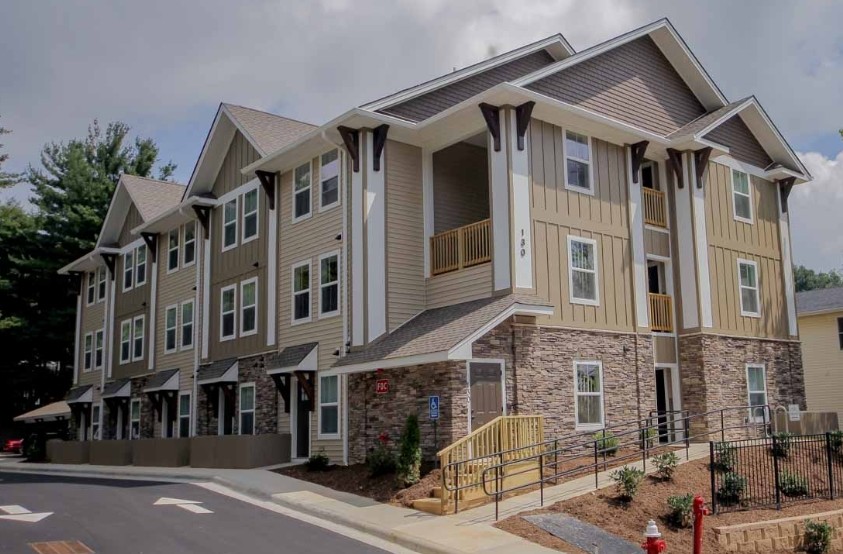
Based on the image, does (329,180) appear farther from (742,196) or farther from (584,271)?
(742,196)

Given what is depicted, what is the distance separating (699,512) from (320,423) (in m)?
11.9

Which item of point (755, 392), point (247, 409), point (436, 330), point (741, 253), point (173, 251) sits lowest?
point (247, 409)

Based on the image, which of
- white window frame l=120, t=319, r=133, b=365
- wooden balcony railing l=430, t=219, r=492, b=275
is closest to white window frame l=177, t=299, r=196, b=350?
white window frame l=120, t=319, r=133, b=365

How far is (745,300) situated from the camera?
23219mm

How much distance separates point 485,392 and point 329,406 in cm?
509

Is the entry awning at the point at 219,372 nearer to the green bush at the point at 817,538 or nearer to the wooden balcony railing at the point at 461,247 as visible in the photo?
the wooden balcony railing at the point at 461,247

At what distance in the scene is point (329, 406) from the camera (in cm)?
2112

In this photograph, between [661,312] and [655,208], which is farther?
[655,208]

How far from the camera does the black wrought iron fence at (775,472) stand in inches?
601

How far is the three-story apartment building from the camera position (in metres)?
18.7

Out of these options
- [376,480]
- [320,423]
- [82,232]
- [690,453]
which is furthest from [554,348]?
[82,232]

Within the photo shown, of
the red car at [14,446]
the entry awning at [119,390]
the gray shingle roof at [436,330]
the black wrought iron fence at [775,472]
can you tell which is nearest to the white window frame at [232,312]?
the gray shingle roof at [436,330]

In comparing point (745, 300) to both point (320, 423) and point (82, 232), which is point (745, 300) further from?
point (82, 232)

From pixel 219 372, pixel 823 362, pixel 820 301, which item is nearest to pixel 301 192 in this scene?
pixel 219 372
